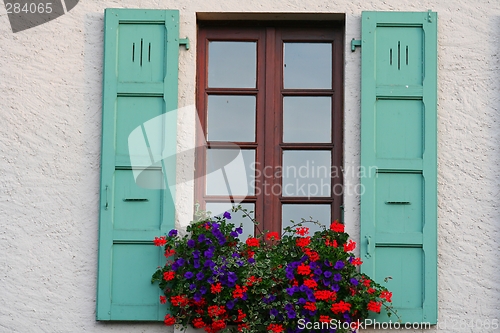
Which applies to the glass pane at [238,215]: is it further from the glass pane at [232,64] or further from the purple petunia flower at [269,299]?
the glass pane at [232,64]

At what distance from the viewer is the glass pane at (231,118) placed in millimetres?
5168

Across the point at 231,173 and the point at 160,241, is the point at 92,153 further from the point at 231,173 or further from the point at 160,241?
the point at 231,173

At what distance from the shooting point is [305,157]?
514cm

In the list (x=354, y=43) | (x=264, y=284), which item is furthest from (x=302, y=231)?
Answer: (x=354, y=43)

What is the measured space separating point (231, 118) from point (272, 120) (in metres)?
0.27

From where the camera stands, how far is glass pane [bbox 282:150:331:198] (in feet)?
16.8

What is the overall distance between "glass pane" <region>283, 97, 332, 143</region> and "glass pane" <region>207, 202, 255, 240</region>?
0.52 metres

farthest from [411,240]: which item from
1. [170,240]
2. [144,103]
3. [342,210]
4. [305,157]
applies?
[144,103]

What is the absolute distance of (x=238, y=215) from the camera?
503cm

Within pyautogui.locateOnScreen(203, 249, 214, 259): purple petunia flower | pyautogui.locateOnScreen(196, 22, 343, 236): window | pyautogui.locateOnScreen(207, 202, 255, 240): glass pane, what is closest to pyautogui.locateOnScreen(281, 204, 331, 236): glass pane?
pyautogui.locateOnScreen(196, 22, 343, 236): window

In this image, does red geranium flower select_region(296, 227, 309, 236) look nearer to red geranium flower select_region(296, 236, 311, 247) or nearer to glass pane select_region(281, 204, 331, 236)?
red geranium flower select_region(296, 236, 311, 247)

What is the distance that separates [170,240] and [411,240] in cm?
140

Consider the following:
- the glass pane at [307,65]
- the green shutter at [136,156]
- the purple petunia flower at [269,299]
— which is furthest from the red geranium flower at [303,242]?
the glass pane at [307,65]

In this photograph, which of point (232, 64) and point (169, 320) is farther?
point (232, 64)
